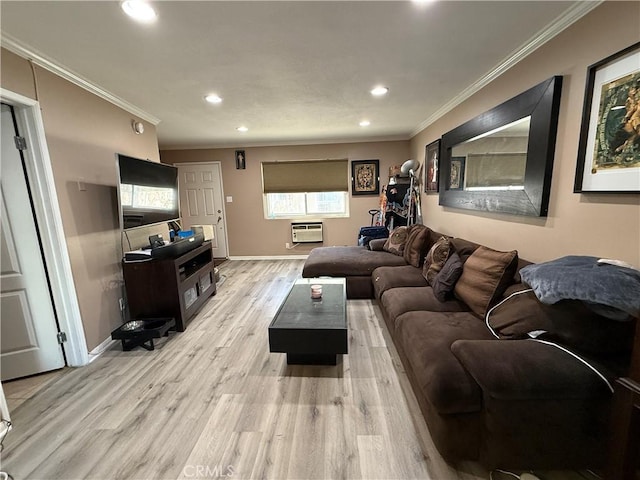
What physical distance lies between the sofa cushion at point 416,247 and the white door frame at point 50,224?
10.9 ft

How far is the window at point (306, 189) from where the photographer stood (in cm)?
541

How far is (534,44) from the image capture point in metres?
1.86

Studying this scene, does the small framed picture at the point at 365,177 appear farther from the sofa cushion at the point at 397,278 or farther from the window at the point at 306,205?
the sofa cushion at the point at 397,278

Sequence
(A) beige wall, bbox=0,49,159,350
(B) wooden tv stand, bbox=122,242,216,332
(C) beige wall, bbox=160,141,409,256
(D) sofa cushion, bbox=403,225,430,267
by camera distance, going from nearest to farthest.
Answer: (A) beige wall, bbox=0,49,159,350
(B) wooden tv stand, bbox=122,242,216,332
(D) sofa cushion, bbox=403,225,430,267
(C) beige wall, bbox=160,141,409,256

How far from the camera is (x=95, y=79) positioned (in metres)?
2.32

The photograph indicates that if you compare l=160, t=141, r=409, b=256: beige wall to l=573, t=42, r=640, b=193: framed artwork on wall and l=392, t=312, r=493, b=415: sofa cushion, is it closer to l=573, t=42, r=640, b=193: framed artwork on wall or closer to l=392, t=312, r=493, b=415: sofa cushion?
l=392, t=312, r=493, b=415: sofa cushion

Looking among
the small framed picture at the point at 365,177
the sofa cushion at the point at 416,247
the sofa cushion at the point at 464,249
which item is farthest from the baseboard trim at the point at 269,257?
the sofa cushion at the point at 464,249

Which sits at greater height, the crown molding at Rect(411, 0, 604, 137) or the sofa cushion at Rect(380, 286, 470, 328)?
the crown molding at Rect(411, 0, 604, 137)

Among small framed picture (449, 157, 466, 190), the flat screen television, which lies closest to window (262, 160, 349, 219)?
the flat screen television

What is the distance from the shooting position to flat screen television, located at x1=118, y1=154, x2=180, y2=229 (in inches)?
97.3

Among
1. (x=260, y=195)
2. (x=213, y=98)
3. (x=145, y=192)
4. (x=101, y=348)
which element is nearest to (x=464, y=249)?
(x=213, y=98)

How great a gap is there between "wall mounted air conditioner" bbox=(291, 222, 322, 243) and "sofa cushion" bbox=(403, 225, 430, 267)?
7.77 feet

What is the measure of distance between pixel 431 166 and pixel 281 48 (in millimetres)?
2832

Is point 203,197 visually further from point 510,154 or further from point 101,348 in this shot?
point 510,154
